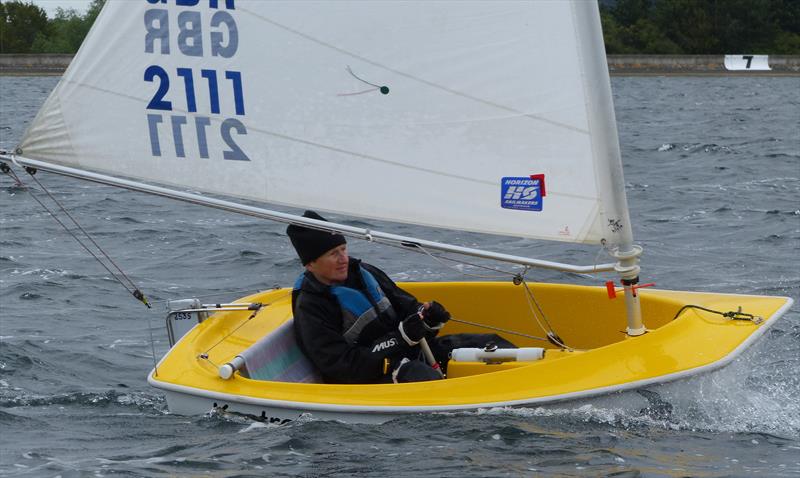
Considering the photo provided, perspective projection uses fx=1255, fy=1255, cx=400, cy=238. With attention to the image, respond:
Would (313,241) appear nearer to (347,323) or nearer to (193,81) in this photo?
(347,323)

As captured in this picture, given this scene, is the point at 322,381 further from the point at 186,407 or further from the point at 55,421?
the point at 55,421

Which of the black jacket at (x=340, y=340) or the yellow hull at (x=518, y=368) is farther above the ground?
the black jacket at (x=340, y=340)

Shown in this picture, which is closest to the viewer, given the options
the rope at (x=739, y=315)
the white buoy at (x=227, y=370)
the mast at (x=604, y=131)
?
the mast at (x=604, y=131)

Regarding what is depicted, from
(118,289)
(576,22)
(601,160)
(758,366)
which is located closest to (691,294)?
(758,366)

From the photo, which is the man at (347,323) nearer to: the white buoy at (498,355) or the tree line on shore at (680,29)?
the white buoy at (498,355)

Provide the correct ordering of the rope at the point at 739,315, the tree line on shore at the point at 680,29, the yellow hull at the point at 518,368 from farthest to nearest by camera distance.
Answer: the tree line on shore at the point at 680,29 < the rope at the point at 739,315 < the yellow hull at the point at 518,368

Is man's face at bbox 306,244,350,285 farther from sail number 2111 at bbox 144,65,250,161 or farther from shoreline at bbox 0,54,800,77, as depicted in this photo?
shoreline at bbox 0,54,800,77

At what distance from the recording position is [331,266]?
198 inches

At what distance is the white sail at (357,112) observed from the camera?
440 centimetres

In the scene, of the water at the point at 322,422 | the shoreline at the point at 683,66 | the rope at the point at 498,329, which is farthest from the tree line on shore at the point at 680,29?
the rope at the point at 498,329

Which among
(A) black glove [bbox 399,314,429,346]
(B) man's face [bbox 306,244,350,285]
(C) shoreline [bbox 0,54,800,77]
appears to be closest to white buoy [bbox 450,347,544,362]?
(A) black glove [bbox 399,314,429,346]

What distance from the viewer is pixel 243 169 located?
4.54 metres

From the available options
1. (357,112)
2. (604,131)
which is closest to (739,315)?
(604,131)

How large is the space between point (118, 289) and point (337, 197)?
4.11 meters
